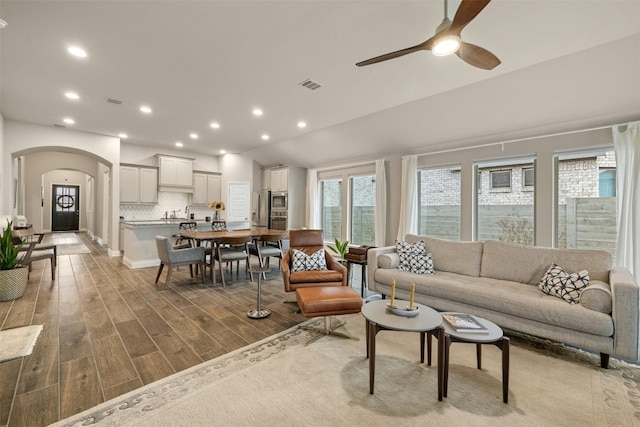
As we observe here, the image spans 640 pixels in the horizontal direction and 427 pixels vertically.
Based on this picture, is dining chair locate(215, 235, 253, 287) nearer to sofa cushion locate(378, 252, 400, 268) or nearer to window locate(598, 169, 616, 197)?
sofa cushion locate(378, 252, 400, 268)

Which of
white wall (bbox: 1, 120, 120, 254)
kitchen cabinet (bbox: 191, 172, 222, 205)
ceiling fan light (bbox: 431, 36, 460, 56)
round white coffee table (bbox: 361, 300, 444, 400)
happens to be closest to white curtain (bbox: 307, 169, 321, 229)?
kitchen cabinet (bbox: 191, 172, 222, 205)

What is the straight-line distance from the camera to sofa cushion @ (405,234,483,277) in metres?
3.51

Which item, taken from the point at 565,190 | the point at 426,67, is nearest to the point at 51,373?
the point at 426,67

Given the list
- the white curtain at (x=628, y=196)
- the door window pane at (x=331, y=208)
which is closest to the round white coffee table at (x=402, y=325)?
the white curtain at (x=628, y=196)

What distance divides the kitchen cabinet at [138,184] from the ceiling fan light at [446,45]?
7.34 m

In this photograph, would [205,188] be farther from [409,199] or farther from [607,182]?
[607,182]

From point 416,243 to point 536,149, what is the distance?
7.61 feet

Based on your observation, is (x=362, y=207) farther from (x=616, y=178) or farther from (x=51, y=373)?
(x=51, y=373)

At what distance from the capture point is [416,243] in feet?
12.8

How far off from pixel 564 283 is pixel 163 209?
8.37 meters

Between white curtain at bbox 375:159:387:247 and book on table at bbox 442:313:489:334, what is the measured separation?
3542mm

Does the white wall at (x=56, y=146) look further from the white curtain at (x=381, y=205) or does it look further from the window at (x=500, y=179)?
the window at (x=500, y=179)

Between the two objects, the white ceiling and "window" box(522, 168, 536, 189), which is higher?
the white ceiling

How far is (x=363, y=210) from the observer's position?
261 inches
